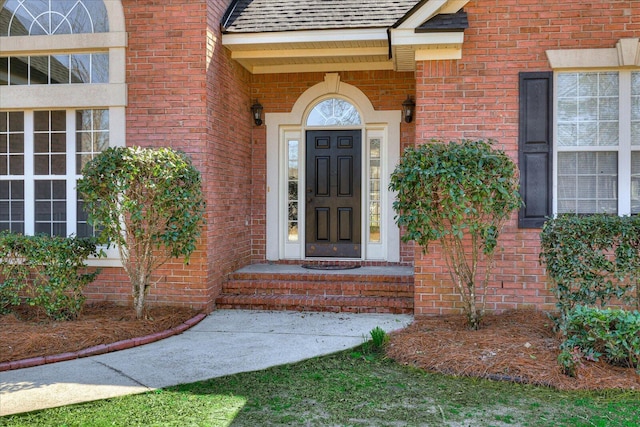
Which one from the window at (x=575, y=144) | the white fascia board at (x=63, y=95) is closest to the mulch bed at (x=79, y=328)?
the white fascia board at (x=63, y=95)

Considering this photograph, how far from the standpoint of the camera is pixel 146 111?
7.14 metres

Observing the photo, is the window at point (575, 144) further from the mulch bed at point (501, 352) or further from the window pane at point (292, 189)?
the window pane at point (292, 189)

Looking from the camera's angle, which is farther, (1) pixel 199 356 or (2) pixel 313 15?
(2) pixel 313 15

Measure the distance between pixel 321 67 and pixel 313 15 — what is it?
1.18 m

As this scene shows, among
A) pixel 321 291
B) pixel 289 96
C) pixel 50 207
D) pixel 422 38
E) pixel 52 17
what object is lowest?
pixel 321 291

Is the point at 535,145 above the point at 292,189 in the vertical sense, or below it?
above

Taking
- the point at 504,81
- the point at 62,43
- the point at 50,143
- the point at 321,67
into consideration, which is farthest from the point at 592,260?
the point at 62,43

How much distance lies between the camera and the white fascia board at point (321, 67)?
28.0 ft

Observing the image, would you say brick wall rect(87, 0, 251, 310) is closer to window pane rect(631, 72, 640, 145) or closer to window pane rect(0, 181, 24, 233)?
window pane rect(0, 181, 24, 233)

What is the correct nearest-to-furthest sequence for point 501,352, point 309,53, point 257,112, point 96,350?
point 501,352
point 96,350
point 309,53
point 257,112

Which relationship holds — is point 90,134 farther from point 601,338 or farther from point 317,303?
point 601,338

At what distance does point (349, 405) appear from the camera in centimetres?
412

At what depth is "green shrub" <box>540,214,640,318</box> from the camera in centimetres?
530

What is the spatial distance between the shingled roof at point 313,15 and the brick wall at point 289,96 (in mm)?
1191
